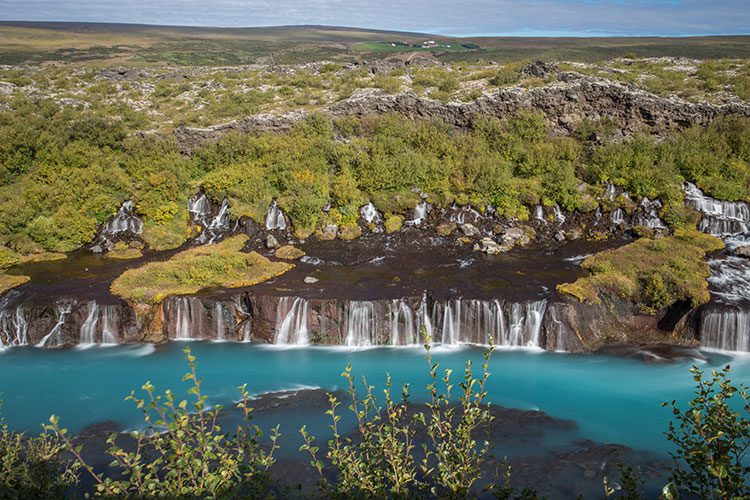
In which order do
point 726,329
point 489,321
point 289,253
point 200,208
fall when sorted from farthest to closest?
point 200,208 → point 289,253 → point 489,321 → point 726,329

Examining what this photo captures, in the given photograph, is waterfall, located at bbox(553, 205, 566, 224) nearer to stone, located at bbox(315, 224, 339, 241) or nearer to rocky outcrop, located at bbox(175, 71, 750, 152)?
rocky outcrop, located at bbox(175, 71, 750, 152)

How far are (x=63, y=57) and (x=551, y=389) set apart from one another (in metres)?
104

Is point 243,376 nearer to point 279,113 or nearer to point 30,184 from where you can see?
point 30,184

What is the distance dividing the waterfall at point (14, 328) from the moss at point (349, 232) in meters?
15.5

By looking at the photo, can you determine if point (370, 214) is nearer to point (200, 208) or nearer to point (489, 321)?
point (200, 208)

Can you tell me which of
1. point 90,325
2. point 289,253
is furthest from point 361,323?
point 90,325

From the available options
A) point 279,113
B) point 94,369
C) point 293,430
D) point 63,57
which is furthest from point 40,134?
point 63,57

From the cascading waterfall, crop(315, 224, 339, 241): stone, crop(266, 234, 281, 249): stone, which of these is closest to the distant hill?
the cascading waterfall

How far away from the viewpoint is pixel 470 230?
2938cm

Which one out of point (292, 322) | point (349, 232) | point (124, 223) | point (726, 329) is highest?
point (124, 223)

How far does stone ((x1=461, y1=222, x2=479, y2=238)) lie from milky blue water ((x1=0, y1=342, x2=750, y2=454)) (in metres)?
9.53

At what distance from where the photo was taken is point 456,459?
23.5ft

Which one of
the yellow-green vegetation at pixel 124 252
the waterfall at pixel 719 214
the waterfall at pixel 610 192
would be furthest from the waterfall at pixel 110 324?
the waterfall at pixel 719 214

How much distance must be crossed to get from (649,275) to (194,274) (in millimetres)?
20334
